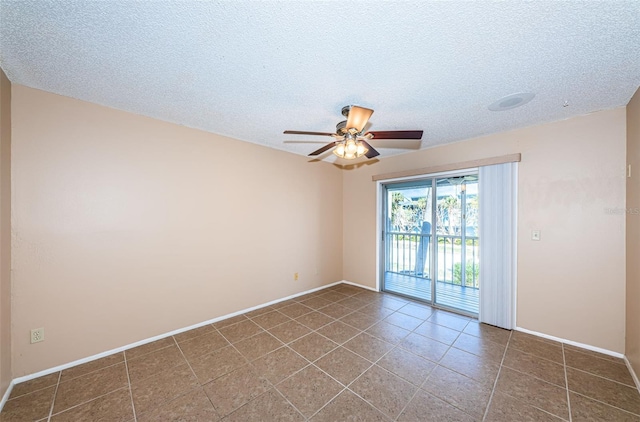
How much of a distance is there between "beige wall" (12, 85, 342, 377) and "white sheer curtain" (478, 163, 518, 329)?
9.55 feet

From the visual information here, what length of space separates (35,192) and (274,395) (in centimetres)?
264

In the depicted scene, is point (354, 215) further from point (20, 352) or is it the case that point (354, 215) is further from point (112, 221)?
point (20, 352)

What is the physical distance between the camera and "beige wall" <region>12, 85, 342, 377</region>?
197 centimetres

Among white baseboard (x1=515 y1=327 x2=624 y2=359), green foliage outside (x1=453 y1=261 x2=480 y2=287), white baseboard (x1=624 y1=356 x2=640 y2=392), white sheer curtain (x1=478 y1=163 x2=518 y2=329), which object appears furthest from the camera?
green foliage outside (x1=453 y1=261 x2=480 y2=287)

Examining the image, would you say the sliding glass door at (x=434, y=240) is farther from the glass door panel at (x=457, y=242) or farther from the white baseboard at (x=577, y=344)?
the white baseboard at (x=577, y=344)

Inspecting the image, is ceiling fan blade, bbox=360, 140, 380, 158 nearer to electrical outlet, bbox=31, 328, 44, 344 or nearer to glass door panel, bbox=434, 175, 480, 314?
glass door panel, bbox=434, 175, 480, 314

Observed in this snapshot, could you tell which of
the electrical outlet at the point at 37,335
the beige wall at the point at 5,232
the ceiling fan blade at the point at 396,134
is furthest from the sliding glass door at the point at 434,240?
the beige wall at the point at 5,232

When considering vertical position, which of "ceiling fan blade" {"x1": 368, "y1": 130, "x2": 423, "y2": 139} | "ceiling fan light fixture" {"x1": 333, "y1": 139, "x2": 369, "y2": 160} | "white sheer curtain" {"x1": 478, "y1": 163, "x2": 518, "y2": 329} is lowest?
"white sheer curtain" {"x1": 478, "y1": 163, "x2": 518, "y2": 329}

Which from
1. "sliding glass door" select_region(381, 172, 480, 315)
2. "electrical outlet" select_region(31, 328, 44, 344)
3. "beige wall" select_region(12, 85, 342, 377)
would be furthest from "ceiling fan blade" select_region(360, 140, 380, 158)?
"electrical outlet" select_region(31, 328, 44, 344)

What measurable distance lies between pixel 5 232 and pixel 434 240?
4.70 meters

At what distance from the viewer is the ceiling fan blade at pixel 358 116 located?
5.68 feet

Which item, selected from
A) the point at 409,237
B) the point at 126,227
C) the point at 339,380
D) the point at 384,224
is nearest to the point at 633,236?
the point at 409,237

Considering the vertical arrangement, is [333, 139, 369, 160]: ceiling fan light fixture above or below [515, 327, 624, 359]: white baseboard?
above

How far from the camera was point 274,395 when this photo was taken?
5.94 ft
